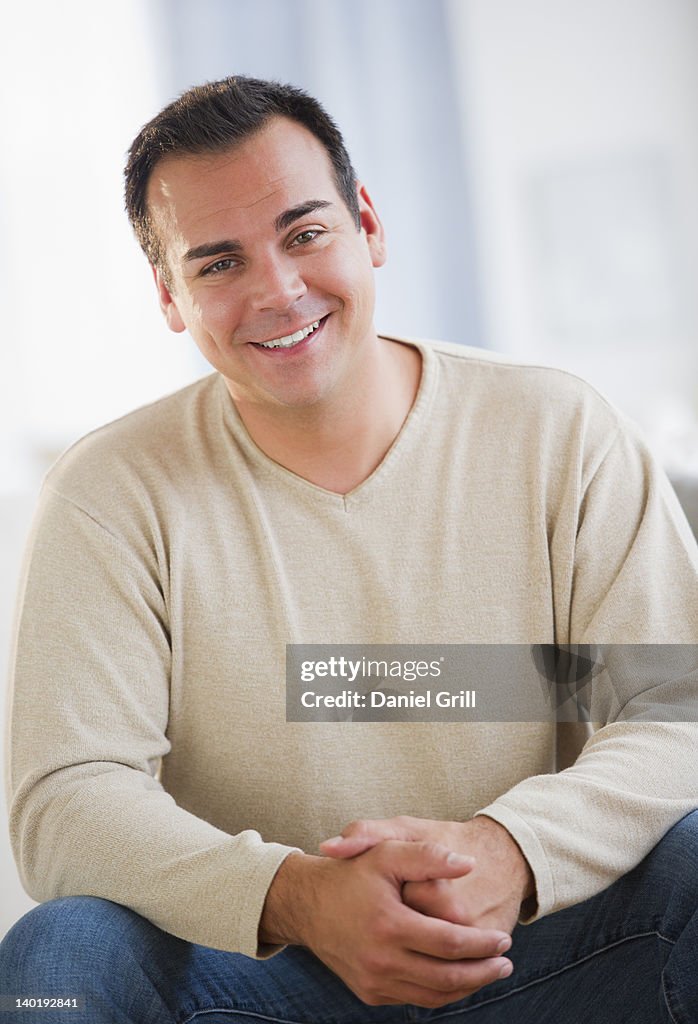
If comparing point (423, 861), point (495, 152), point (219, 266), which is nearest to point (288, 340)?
point (219, 266)

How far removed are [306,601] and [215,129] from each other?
1.79ft

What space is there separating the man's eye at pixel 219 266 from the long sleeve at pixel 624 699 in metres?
0.47

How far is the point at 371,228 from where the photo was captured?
5.01 feet

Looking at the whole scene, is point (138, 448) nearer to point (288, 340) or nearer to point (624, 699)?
point (288, 340)

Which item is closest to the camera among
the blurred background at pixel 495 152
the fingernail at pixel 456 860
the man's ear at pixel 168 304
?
the fingernail at pixel 456 860

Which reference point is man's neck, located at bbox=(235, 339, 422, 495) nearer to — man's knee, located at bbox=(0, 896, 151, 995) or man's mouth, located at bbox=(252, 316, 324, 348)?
man's mouth, located at bbox=(252, 316, 324, 348)

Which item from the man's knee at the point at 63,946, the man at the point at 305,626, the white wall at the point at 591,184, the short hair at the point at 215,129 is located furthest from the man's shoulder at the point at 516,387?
the white wall at the point at 591,184

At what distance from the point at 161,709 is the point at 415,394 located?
49 centimetres

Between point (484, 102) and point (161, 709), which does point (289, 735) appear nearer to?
point (161, 709)

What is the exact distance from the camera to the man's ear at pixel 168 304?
1.47 m

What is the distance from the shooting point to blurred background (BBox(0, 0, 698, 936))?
3.22m

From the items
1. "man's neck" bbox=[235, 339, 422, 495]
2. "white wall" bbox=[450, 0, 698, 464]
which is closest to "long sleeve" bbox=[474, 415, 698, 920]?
"man's neck" bbox=[235, 339, 422, 495]

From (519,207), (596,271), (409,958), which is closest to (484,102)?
(519,207)

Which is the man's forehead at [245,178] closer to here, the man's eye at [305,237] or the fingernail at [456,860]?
the man's eye at [305,237]
